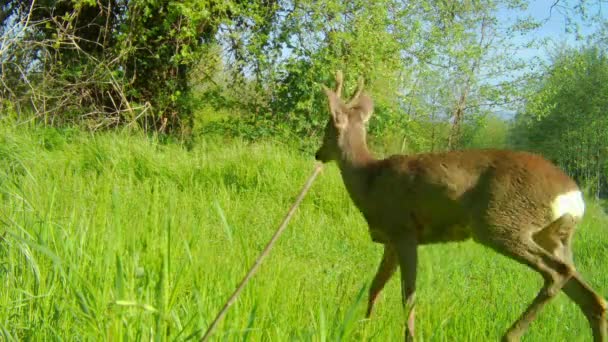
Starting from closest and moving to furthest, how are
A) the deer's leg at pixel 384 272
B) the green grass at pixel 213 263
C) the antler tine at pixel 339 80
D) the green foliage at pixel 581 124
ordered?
1. the green grass at pixel 213 263
2. the antler tine at pixel 339 80
3. the deer's leg at pixel 384 272
4. the green foliage at pixel 581 124

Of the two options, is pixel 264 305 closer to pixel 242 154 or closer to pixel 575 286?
pixel 575 286

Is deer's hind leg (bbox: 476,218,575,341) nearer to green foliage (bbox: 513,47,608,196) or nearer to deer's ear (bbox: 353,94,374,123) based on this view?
deer's ear (bbox: 353,94,374,123)

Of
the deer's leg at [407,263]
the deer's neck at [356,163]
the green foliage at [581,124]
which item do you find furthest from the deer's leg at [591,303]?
the green foliage at [581,124]

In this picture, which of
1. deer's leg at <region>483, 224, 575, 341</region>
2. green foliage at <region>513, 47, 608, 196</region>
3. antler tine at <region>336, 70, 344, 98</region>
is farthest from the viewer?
green foliage at <region>513, 47, 608, 196</region>

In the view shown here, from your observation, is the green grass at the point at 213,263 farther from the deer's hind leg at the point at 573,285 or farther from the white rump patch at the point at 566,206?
the white rump patch at the point at 566,206

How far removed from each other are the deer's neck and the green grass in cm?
54

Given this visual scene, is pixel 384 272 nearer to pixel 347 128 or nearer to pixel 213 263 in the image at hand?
pixel 347 128

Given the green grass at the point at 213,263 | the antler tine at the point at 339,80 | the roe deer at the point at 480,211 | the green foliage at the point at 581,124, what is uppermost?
the green foliage at the point at 581,124

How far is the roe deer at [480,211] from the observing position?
314 cm

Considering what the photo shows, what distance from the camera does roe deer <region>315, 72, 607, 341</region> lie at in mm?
3145

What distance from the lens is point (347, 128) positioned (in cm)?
405

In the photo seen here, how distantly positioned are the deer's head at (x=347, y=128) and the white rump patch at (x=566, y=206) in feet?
4.07

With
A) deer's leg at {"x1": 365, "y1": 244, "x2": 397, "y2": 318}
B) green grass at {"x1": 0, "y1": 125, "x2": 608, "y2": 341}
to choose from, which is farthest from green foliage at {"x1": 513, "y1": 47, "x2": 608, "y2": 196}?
deer's leg at {"x1": 365, "y1": 244, "x2": 397, "y2": 318}

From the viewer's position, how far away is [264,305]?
8.74 feet
